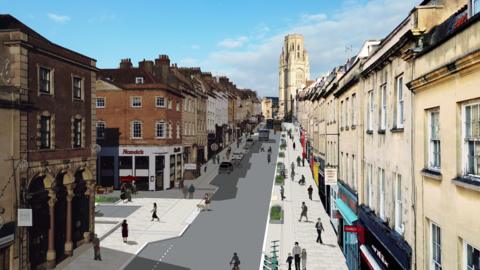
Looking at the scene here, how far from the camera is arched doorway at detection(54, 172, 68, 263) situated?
2435 cm

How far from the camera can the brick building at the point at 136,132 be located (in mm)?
48344

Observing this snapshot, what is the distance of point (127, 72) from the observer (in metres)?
51.6

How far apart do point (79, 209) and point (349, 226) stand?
54.7 ft

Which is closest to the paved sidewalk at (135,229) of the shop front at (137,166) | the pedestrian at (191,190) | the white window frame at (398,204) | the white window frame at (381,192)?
the pedestrian at (191,190)

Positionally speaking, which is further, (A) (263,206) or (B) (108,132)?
(B) (108,132)

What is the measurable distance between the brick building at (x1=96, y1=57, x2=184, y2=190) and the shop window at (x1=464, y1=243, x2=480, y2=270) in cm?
4136

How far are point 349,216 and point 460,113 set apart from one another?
13.4m

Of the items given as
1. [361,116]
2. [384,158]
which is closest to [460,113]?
[384,158]

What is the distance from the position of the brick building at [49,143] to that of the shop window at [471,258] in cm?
1826

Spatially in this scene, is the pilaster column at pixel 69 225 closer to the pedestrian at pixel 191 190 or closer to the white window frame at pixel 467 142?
the pedestrian at pixel 191 190

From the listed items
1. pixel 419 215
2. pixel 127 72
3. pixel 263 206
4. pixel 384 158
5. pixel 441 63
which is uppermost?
pixel 127 72

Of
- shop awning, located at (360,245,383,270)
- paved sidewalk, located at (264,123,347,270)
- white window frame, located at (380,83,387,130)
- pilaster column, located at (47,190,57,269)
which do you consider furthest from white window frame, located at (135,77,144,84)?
white window frame, located at (380,83,387,130)

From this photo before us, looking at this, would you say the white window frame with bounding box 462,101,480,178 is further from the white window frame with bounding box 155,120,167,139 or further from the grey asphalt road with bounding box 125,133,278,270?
the white window frame with bounding box 155,120,167,139

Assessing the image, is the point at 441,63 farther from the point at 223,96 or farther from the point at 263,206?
the point at 223,96
